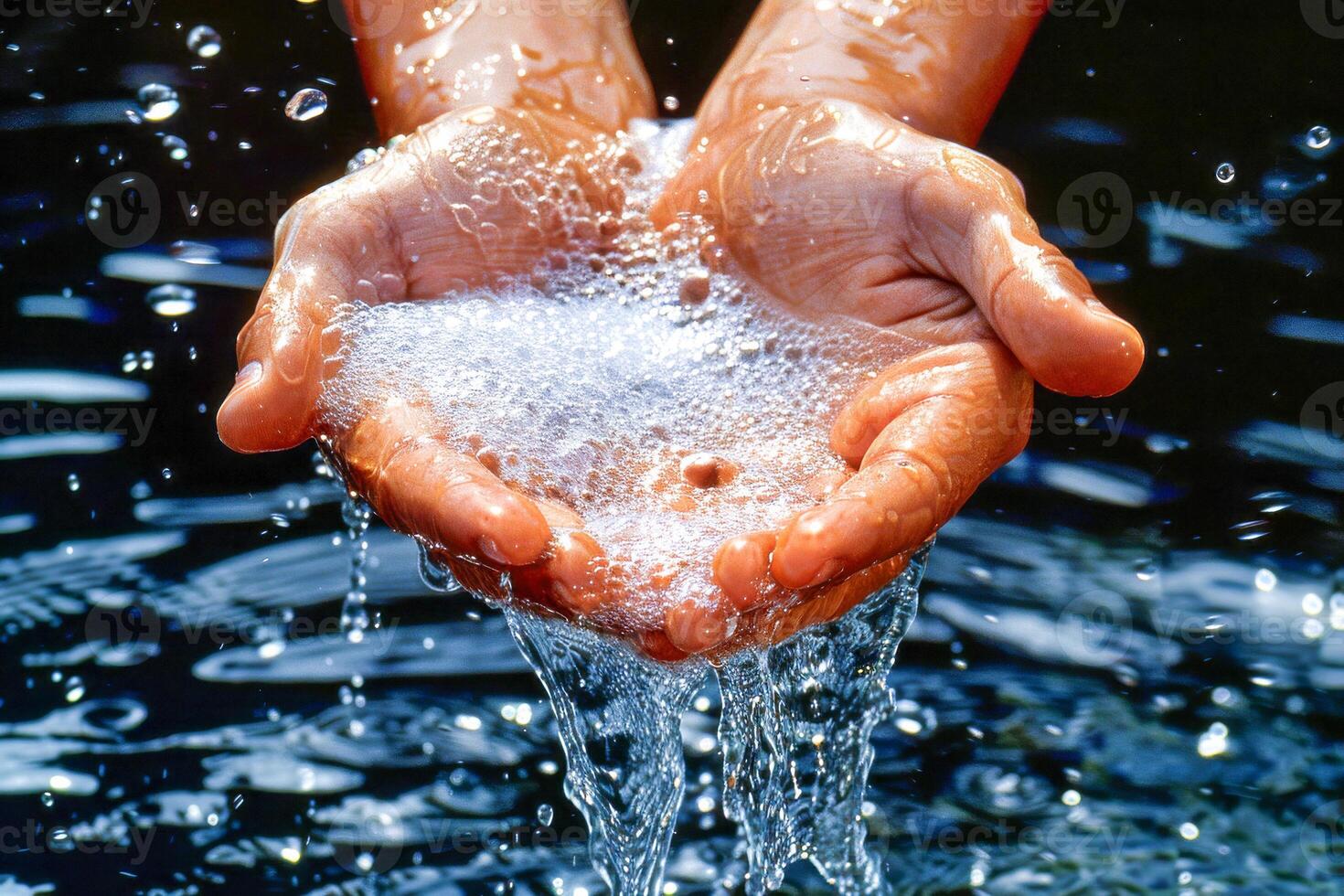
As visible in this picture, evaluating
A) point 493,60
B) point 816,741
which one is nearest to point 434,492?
point 816,741

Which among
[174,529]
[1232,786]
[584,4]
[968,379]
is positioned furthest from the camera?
[174,529]

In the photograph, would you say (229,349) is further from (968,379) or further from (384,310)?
(968,379)

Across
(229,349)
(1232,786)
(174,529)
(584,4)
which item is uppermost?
(584,4)

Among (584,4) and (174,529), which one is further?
Answer: (174,529)

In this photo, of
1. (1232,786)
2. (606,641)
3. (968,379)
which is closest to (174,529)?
(606,641)

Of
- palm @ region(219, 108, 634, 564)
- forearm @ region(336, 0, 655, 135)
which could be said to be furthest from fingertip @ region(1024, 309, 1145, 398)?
forearm @ region(336, 0, 655, 135)
